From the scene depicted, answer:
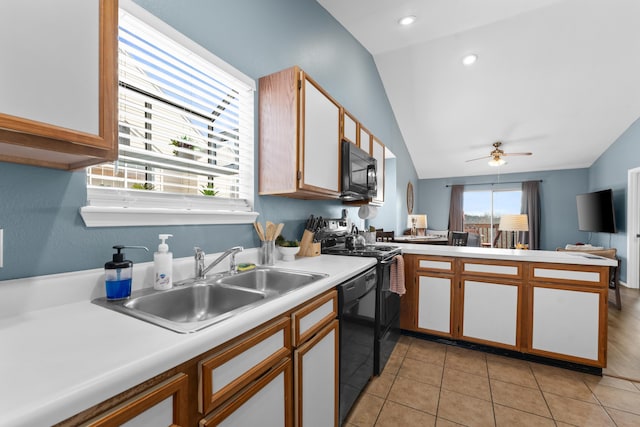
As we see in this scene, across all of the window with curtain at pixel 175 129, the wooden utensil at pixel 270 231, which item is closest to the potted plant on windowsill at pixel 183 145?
the window with curtain at pixel 175 129

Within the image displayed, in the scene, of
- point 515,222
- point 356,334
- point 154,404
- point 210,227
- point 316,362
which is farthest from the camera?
point 515,222

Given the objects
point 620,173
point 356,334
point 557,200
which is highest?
point 620,173

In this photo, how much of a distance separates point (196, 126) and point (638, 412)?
3.12 meters

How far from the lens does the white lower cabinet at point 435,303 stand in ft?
8.61

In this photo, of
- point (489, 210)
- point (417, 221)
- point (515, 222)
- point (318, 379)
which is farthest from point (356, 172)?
point (489, 210)

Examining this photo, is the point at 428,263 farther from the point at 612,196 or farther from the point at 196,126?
the point at 612,196

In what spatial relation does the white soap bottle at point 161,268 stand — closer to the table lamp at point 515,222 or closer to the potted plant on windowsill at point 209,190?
the potted plant on windowsill at point 209,190

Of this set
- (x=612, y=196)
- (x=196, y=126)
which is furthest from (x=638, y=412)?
(x=612, y=196)

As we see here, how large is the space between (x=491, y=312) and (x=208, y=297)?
2339 millimetres

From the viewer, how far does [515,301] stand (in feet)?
7.81

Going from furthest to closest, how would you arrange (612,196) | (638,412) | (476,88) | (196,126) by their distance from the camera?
(612,196) → (476,88) → (638,412) → (196,126)

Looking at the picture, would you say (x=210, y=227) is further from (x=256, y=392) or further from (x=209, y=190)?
(x=256, y=392)

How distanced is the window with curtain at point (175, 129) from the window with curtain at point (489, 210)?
7.30 m

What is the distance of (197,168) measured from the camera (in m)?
1.61
